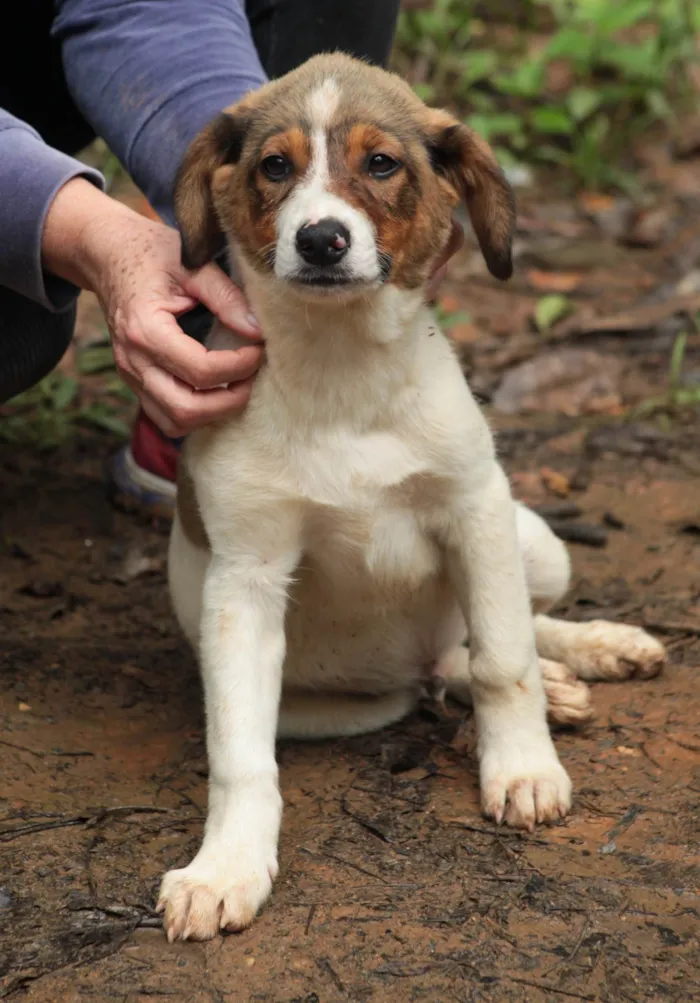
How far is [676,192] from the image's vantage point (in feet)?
25.9

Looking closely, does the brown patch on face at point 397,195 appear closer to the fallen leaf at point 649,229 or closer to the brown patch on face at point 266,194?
the brown patch on face at point 266,194

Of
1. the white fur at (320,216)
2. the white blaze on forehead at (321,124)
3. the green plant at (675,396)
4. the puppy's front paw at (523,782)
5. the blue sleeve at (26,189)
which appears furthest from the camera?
the green plant at (675,396)

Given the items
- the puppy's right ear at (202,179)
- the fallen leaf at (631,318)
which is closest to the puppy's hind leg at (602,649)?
the puppy's right ear at (202,179)

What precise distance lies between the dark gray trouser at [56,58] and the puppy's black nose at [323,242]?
1910mm

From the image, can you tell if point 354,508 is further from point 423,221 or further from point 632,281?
point 632,281

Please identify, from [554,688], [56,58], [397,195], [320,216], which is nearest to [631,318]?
[56,58]

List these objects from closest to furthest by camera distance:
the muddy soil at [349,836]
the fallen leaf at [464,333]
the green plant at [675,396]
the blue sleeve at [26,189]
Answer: the muddy soil at [349,836] < the blue sleeve at [26,189] < the green plant at [675,396] < the fallen leaf at [464,333]

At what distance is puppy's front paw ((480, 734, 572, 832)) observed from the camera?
9.82ft

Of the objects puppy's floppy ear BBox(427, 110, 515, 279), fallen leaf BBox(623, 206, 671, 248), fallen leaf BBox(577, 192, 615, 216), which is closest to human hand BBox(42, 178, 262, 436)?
Answer: puppy's floppy ear BBox(427, 110, 515, 279)

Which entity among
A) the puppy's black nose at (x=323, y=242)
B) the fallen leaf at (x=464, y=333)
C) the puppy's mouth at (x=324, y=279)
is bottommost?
the fallen leaf at (x=464, y=333)

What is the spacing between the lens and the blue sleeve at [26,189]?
330 cm

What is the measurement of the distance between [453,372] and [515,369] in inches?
117

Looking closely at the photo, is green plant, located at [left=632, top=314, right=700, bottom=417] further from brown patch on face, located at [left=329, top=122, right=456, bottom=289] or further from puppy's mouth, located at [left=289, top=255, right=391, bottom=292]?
puppy's mouth, located at [left=289, top=255, right=391, bottom=292]

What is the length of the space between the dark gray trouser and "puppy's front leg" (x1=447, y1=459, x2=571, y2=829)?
73.9 inches
